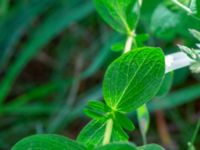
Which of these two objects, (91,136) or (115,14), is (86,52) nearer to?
(115,14)

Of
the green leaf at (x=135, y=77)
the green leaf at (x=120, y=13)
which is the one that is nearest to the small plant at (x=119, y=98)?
the green leaf at (x=135, y=77)

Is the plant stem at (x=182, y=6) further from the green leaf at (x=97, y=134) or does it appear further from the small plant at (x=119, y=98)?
the green leaf at (x=97, y=134)

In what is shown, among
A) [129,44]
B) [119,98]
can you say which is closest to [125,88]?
[119,98]

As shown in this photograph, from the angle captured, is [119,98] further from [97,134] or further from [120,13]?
[120,13]

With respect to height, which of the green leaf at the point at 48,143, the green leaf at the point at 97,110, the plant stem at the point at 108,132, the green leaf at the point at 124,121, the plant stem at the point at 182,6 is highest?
the green leaf at the point at 48,143

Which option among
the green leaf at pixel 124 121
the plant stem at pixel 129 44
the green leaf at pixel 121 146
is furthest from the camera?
the plant stem at pixel 129 44
